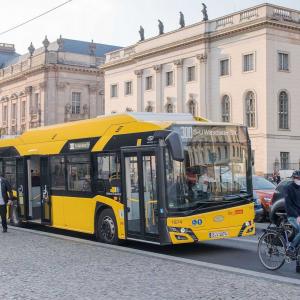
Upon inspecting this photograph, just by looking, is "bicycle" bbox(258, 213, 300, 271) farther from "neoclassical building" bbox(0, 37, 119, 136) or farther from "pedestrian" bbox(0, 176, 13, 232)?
"neoclassical building" bbox(0, 37, 119, 136)

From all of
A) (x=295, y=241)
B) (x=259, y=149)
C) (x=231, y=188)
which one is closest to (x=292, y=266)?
(x=295, y=241)

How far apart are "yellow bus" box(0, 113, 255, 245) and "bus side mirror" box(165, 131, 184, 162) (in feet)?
0.06

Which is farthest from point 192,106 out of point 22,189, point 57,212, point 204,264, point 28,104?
point 204,264

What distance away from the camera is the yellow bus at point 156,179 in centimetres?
1212

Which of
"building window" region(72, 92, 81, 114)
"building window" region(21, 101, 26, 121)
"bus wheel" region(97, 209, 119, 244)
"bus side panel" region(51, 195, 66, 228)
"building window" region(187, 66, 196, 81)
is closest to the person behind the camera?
"bus wheel" region(97, 209, 119, 244)

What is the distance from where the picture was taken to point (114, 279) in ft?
30.9

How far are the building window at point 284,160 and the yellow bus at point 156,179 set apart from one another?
134ft

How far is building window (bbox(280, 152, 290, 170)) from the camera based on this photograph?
54.4 m

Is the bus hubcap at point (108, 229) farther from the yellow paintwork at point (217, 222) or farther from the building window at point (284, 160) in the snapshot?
the building window at point (284, 160)

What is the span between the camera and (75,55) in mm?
85312

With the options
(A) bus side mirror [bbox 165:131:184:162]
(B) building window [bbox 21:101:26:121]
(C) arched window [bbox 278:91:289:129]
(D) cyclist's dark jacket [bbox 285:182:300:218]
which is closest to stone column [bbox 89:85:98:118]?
(B) building window [bbox 21:101:26:121]

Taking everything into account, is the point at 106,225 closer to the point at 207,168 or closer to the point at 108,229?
the point at 108,229

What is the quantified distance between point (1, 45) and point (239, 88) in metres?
65.6

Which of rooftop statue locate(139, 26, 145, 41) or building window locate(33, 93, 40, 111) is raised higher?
rooftop statue locate(139, 26, 145, 41)
